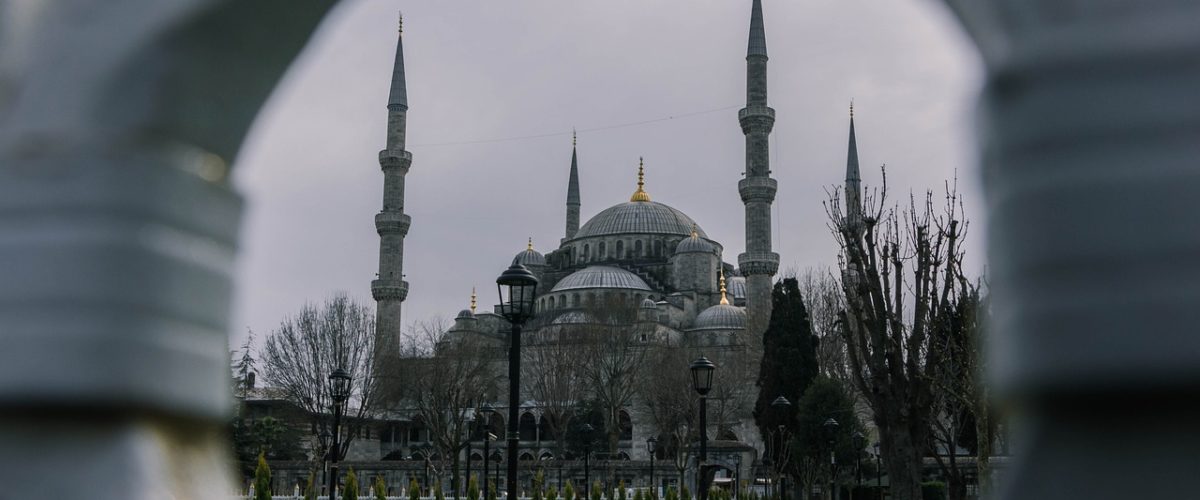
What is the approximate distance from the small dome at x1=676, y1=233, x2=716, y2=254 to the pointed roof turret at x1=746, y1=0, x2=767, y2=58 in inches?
901

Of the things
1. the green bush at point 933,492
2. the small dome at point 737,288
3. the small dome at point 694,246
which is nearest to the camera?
the green bush at point 933,492

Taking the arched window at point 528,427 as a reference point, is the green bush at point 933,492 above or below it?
below

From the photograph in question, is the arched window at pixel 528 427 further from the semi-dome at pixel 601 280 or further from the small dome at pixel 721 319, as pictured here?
the small dome at pixel 721 319

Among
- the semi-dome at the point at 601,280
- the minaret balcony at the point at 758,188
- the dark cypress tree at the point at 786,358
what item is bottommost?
the dark cypress tree at the point at 786,358

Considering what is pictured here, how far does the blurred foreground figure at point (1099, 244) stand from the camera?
0.75m

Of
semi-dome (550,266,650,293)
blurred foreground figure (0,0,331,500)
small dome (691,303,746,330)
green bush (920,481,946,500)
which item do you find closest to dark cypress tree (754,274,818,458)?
green bush (920,481,946,500)

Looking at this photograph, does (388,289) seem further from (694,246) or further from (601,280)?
(694,246)

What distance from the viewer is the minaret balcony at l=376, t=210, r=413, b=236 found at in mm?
48938

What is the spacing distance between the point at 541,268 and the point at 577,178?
28.8 ft

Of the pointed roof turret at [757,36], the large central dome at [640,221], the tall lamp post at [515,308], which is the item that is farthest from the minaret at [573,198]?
A: the tall lamp post at [515,308]

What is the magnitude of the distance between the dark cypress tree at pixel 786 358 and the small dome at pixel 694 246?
31185mm

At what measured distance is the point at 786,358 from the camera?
33.6 m

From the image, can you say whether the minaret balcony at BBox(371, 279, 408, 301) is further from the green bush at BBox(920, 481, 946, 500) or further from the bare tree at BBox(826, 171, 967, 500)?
the bare tree at BBox(826, 171, 967, 500)

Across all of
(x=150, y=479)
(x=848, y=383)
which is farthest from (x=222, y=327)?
(x=848, y=383)
